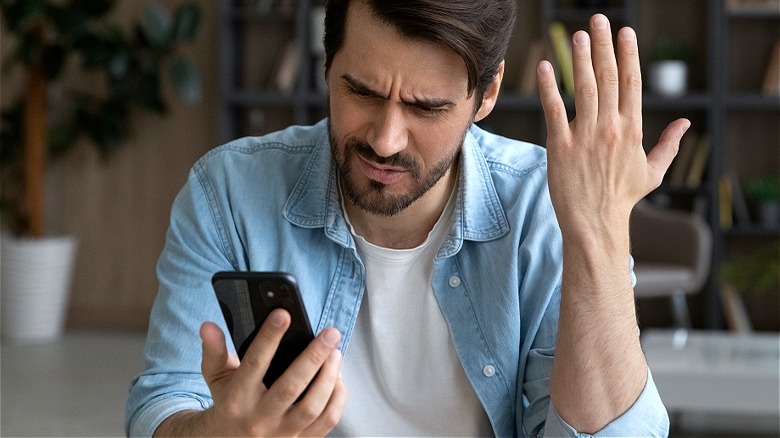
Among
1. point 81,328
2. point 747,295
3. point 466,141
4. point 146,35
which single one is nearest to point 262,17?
point 146,35

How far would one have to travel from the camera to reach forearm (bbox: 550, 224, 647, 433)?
1.38m

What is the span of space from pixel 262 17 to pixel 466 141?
4.16 metres

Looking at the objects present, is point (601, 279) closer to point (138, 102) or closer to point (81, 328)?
point (138, 102)

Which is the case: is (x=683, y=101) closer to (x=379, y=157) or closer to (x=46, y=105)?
(x=46, y=105)

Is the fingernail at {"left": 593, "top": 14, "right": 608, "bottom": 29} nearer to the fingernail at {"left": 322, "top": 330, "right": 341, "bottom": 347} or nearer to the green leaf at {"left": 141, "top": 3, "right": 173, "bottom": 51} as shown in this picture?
the fingernail at {"left": 322, "top": 330, "right": 341, "bottom": 347}

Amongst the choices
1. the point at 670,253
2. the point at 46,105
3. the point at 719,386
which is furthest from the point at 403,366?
the point at 46,105

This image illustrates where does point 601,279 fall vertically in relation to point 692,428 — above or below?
above

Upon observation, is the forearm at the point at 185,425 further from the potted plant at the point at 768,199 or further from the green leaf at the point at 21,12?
the potted plant at the point at 768,199

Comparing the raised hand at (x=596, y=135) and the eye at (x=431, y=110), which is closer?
the raised hand at (x=596, y=135)

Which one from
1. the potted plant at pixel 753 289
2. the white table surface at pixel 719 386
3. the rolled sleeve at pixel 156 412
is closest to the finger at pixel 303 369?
the rolled sleeve at pixel 156 412

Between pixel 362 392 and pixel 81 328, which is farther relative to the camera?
pixel 81 328

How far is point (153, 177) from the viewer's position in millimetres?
5793

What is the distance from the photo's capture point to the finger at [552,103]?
Answer: 1.33m

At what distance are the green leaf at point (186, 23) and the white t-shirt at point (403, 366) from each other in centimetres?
409
